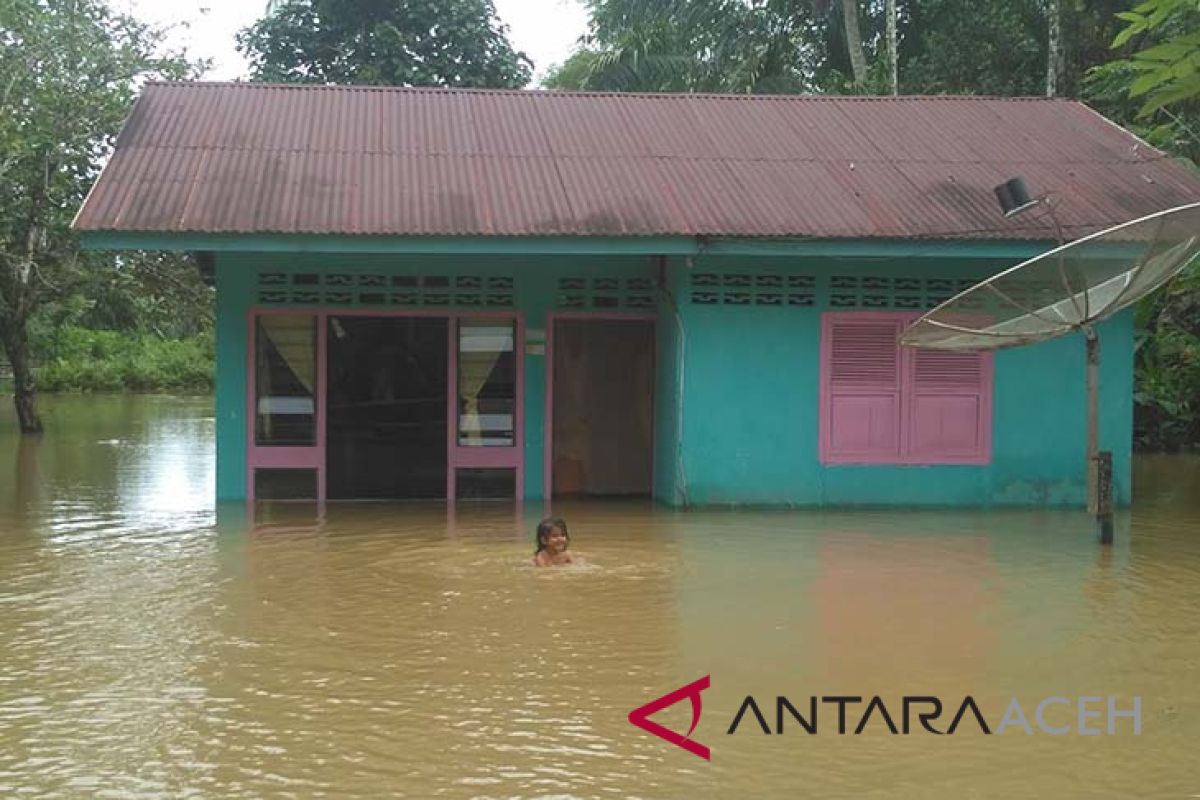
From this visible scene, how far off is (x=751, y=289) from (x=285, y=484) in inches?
189

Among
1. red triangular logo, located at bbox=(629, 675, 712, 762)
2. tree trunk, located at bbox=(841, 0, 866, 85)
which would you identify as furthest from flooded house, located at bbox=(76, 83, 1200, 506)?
tree trunk, located at bbox=(841, 0, 866, 85)

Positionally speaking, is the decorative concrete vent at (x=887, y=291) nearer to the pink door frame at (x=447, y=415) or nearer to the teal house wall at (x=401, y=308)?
the teal house wall at (x=401, y=308)

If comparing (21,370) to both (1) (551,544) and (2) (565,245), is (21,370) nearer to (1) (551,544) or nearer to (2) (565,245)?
(2) (565,245)

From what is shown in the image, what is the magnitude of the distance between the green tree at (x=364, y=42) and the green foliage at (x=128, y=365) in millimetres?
14381

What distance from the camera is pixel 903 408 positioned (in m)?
12.4

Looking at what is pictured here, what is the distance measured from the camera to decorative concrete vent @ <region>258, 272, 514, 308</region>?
12.5 m

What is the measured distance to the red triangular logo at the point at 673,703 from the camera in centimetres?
503

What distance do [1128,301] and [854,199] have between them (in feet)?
11.1

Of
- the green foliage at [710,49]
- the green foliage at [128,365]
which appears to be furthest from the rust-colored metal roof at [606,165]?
the green foliage at [128,365]

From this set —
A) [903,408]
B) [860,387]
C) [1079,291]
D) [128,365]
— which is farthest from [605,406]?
[128,365]

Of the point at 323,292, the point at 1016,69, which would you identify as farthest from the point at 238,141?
the point at 1016,69

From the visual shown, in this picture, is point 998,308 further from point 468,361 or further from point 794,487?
point 468,361

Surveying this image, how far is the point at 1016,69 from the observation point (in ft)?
78.3

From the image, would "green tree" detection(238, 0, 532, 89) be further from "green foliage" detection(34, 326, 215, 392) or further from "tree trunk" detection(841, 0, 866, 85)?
"green foliage" detection(34, 326, 215, 392)
